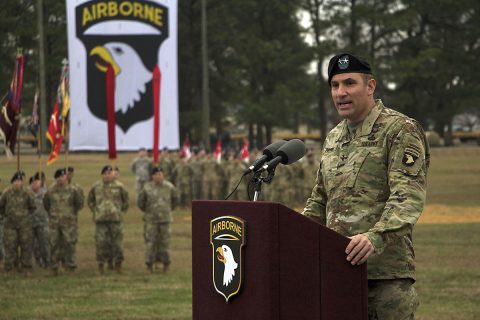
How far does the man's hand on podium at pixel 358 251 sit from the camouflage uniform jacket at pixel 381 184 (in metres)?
0.13

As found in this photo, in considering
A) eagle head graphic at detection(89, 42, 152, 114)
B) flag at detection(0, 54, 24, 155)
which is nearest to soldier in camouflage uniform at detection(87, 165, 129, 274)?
flag at detection(0, 54, 24, 155)

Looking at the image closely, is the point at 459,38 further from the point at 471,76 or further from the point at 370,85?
the point at 370,85

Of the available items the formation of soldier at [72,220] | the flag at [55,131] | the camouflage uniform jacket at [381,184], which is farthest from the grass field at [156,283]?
the camouflage uniform jacket at [381,184]

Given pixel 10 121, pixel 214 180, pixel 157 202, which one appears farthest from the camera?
pixel 214 180

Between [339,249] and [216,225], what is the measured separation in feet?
1.60

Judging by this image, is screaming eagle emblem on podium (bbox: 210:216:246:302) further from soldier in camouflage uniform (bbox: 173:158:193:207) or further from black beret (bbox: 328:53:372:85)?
soldier in camouflage uniform (bbox: 173:158:193:207)

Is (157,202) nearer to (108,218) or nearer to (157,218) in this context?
(157,218)

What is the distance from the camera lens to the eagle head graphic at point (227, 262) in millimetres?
3936

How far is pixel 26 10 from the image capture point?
3719 cm

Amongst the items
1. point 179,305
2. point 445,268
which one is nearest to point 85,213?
point 445,268

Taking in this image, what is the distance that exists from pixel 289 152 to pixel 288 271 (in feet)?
2.30

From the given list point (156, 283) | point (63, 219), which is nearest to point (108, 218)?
point (63, 219)

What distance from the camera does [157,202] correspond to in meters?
16.0

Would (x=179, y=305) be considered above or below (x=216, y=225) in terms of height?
below
